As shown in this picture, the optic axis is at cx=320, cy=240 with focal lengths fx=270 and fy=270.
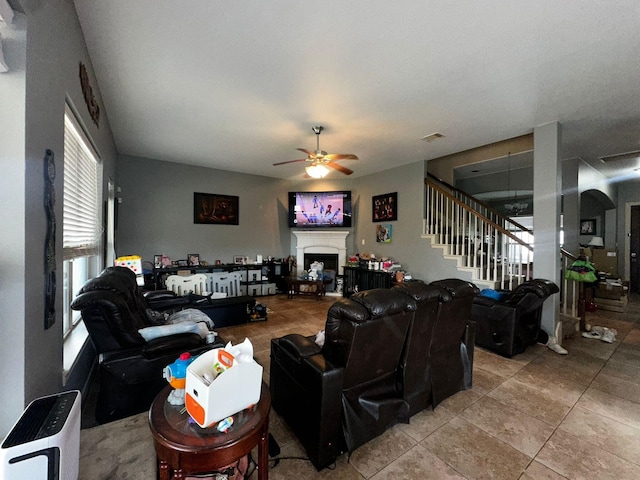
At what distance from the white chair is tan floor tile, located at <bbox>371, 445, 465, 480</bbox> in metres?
4.02

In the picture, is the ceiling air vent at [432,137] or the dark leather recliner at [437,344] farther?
the ceiling air vent at [432,137]

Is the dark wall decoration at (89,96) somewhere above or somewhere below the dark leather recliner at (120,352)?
above

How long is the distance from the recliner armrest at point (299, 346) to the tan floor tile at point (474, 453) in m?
0.99

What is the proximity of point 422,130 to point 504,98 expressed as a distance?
1015 millimetres

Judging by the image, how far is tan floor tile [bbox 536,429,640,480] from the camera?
5.25 feet

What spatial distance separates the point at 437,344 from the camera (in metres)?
2.15

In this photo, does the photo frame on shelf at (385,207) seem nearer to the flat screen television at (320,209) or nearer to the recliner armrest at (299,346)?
the flat screen television at (320,209)

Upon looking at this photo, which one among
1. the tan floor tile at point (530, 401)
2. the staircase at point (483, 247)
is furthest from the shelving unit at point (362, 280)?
A: the tan floor tile at point (530, 401)

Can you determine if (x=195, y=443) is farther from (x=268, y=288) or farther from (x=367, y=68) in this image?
(x=268, y=288)

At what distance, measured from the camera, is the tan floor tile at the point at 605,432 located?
5.89ft

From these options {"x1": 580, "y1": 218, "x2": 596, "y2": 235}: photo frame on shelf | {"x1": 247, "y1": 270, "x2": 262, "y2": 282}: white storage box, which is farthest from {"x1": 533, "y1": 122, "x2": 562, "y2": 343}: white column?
{"x1": 580, "y1": 218, "x2": 596, "y2": 235}: photo frame on shelf

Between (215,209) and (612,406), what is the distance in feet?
20.6

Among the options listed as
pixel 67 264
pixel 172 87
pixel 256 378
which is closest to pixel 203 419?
pixel 256 378

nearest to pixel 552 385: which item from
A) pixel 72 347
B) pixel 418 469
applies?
pixel 418 469
